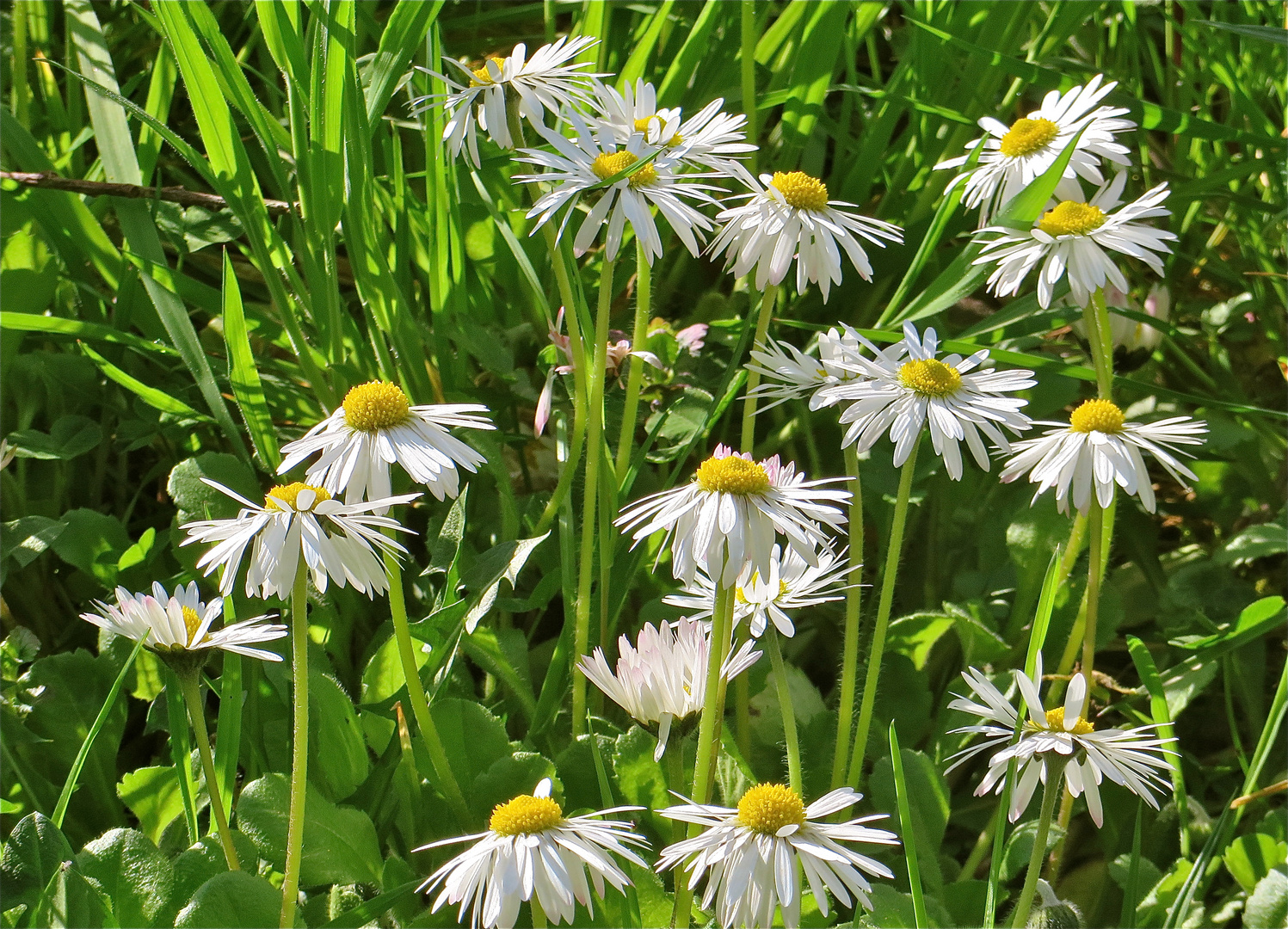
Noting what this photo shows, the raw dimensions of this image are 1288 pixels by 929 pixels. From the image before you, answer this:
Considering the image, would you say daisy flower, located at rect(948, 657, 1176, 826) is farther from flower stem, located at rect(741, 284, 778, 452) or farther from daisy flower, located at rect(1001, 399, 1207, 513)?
flower stem, located at rect(741, 284, 778, 452)

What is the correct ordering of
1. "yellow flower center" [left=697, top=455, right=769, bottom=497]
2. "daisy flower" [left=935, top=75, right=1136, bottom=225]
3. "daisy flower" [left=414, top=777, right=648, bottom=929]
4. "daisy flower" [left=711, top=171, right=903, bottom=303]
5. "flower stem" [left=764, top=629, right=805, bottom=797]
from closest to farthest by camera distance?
1. "daisy flower" [left=414, top=777, right=648, bottom=929]
2. "yellow flower center" [left=697, top=455, right=769, bottom=497]
3. "flower stem" [left=764, top=629, right=805, bottom=797]
4. "daisy flower" [left=711, top=171, right=903, bottom=303]
5. "daisy flower" [left=935, top=75, right=1136, bottom=225]

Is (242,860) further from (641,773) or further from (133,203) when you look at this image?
(133,203)

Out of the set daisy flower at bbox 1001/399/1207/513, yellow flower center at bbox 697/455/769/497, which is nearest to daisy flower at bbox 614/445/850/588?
yellow flower center at bbox 697/455/769/497

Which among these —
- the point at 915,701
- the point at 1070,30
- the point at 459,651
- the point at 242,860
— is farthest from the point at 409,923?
the point at 1070,30

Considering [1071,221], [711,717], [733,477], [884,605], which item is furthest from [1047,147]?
[711,717]

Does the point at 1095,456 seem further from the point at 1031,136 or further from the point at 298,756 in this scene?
the point at 298,756

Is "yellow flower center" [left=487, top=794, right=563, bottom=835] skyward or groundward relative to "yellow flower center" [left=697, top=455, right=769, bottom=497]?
groundward

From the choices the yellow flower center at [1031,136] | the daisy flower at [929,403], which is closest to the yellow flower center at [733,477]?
the daisy flower at [929,403]

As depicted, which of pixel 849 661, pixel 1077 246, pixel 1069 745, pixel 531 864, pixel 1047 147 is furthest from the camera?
pixel 1047 147
